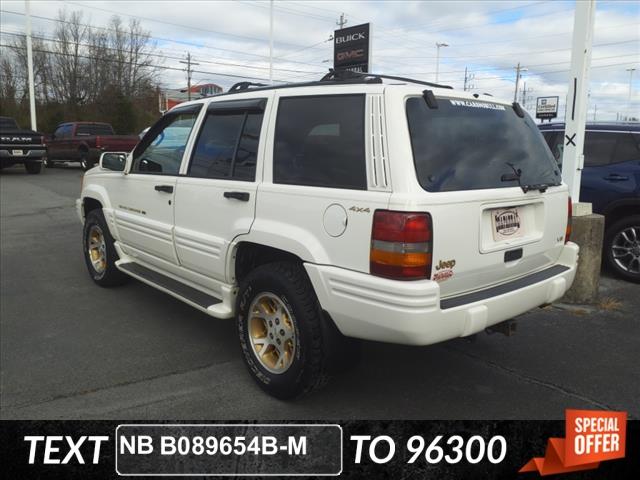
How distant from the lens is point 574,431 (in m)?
2.66

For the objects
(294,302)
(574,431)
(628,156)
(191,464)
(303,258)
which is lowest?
(191,464)

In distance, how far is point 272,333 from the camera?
3.31 metres

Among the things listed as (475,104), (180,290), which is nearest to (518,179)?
(475,104)

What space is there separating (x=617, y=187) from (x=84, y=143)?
17743 millimetres

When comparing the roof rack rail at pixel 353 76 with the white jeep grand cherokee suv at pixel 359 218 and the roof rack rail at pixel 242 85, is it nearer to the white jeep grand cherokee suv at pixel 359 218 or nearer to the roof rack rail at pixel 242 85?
the white jeep grand cherokee suv at pixel 359 218

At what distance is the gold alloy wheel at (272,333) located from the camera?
3.20 metres

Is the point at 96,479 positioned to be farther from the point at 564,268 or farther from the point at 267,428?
the point at 564,268

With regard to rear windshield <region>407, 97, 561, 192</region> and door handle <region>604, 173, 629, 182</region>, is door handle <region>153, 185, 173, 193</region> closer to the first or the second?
rear windshield <region>407, 97, 561, 192</region>

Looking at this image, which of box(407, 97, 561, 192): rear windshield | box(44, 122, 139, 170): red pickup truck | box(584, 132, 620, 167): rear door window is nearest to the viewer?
box(407, 97, 561, 192): rear windshield

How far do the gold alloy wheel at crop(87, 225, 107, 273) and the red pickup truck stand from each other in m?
13.4

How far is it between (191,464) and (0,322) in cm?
294

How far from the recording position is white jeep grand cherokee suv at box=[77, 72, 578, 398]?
2656 millimetres

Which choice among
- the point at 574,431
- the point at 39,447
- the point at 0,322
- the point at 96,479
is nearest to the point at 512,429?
the point at 574,431

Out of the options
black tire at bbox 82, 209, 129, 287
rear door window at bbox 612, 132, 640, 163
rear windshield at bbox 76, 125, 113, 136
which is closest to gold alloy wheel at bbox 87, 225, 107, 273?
black tire at bbox 82, 209, 129, 287
